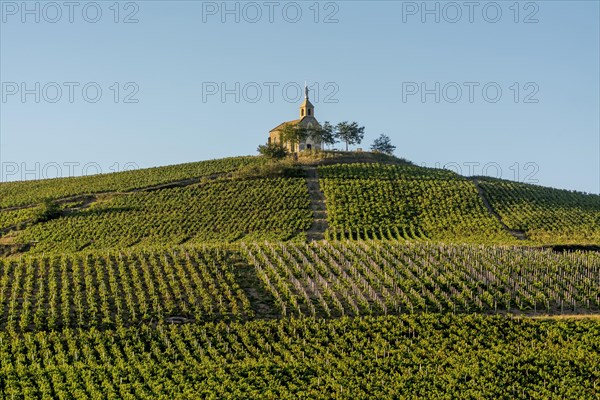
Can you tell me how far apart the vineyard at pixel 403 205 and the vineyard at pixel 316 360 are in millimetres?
23324

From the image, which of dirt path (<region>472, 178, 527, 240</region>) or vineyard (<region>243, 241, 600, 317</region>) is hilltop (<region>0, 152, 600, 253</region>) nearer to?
dirt path (<region>472, 178, 527, 240</region>)

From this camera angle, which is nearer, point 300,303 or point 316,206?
point 300,303

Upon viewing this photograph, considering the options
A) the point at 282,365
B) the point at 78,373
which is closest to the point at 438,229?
the point at 282,365

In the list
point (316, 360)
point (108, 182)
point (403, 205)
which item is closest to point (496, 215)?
point (403, 205)

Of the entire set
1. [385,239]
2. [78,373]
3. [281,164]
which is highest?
[281,164]

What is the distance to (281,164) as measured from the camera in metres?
80.5

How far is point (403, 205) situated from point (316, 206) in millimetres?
7423

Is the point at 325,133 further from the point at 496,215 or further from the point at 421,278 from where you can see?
the point at 421,278

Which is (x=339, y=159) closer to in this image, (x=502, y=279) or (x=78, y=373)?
(x=502, y=279)

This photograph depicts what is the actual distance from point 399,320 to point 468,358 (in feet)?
15.9

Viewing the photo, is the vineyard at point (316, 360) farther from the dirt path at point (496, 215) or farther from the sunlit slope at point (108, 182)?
the sunlit slope at point (108, 182)

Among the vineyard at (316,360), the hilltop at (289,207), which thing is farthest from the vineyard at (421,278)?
the hilltop at (289,207)

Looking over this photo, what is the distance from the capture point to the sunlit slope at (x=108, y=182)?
256 feet

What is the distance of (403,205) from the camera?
70.6 metres
